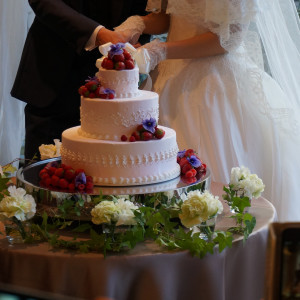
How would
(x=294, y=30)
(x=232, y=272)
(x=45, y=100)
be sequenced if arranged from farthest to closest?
(x=45, y=100), (x=294, y=30), (x=232, y=272)

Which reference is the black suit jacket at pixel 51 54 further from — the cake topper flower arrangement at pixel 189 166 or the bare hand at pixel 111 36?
the cake topper flower arrangement at pixel 189 166

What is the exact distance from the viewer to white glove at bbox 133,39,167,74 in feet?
9.65

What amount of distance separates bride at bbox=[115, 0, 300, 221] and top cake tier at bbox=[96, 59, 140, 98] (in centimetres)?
59

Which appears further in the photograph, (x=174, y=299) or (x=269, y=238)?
(x=174, y=299)

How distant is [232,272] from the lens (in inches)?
84.9

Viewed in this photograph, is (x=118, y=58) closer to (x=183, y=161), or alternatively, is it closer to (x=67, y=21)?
(x=183, y=161)

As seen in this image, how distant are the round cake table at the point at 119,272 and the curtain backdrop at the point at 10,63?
7.51 ft

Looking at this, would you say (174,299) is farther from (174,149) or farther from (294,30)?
(294,30)

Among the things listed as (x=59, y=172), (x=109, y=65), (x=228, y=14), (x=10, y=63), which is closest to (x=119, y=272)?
(x=59, y=172)

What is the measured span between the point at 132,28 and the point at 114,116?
41.4 inches

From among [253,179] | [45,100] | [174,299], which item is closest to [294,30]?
[253,179]

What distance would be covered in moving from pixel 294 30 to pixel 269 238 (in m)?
2.50

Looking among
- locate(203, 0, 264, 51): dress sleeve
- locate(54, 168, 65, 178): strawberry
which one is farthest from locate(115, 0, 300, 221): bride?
locate(54, 168, 65, 178): strawberry

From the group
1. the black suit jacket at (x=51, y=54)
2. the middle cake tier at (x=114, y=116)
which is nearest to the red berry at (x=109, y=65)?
the middle cake tier at (x=114, y=116)
